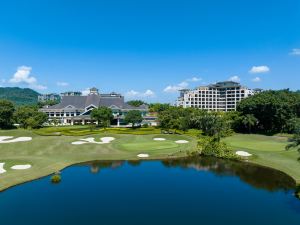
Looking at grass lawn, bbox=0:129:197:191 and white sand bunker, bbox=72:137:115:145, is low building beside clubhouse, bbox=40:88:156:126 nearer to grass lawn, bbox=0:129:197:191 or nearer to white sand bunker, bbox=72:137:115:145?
white sand bunker, bbox=72:137:115:145

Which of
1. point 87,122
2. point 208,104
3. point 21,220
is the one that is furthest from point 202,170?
point 208,104

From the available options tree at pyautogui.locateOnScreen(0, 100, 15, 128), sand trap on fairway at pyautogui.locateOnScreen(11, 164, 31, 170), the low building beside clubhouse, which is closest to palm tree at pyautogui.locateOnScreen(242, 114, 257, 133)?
the low building beside clubhouse

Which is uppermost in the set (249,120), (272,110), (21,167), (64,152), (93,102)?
(93,102)

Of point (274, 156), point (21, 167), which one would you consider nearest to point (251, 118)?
point (274, 156)

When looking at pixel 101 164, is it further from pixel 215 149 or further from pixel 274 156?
pixel 274 156

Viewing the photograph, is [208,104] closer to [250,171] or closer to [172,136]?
[172,136]

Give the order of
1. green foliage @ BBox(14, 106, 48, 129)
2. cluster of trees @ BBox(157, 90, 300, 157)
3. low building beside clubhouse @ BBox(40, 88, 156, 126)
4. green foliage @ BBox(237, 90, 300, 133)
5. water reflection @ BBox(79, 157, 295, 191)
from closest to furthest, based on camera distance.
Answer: water reflection @ BBox(79, 157, 295, 191) → cluster of trees @ BBox(157, 90, 300, 157) → green foliage @ BBox(237, 90, 300, 133) → green foliage @ BBox(14, 106, 48, 129) → low building beside clubhouse @ BBox(40, 88, 156, 126)
